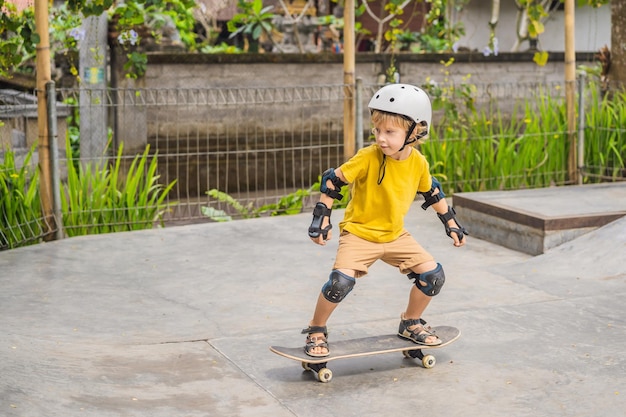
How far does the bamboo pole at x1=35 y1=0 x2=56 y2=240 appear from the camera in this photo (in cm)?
870

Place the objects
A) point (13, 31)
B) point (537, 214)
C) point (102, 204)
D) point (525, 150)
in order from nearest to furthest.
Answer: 1. point (537, 214)
2. point (13, 31)
3. point (102, 204)
4. point (525, 150)

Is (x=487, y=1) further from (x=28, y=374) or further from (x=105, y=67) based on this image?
(x=28, y=374)

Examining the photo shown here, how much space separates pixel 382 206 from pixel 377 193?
0.07m

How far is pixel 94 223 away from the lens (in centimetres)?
917

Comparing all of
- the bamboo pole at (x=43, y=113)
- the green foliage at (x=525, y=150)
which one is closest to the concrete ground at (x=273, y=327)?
the bamboo pole at (x=43, y=113)

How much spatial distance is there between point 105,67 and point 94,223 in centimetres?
309

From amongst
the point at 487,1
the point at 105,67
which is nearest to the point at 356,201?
the point at 105,67

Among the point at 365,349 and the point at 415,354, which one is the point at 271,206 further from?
the point at 365,349

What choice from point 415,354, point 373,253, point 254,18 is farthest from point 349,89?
point 373,253

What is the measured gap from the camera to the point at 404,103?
516cm

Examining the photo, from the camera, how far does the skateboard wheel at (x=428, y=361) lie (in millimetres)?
5504

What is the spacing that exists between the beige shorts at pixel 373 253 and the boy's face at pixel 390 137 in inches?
18.7

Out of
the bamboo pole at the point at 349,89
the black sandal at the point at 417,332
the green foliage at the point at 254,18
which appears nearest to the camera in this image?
the black sandal at the point at 417,332

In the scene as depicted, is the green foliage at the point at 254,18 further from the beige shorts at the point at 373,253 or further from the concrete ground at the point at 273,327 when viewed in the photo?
the beige shorts at the point at 373,253
